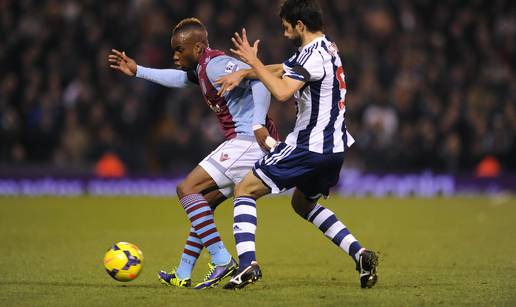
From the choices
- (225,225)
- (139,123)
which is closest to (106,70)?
(139,123)

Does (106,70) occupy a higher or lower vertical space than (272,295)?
higher

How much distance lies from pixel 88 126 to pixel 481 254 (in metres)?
11.3

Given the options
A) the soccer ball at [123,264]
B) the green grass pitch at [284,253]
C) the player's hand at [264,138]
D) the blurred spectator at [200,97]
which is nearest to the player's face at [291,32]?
the player's hand at [264,138]

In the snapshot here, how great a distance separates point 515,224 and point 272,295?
6.90m

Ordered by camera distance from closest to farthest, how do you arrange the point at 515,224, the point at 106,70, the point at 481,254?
the point at 481,254 → the point at 515,224 → the point at 106,70

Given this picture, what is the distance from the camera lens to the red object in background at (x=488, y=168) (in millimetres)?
18141

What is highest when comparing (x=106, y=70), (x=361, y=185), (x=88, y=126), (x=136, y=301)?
(x=106, y=70)

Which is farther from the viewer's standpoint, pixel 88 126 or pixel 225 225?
pixel 88 126

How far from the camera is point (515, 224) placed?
12898 mm

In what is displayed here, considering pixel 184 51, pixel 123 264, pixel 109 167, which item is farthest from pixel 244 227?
pixel 109 167

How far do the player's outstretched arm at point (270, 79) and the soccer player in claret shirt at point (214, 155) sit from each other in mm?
504

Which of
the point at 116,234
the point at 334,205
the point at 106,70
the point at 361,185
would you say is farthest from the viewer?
the point at 106,70

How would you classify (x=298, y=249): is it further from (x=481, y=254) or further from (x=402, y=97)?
(x=402, y=97)

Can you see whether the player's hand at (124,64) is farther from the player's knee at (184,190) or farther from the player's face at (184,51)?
the player's knee at (184,190)
